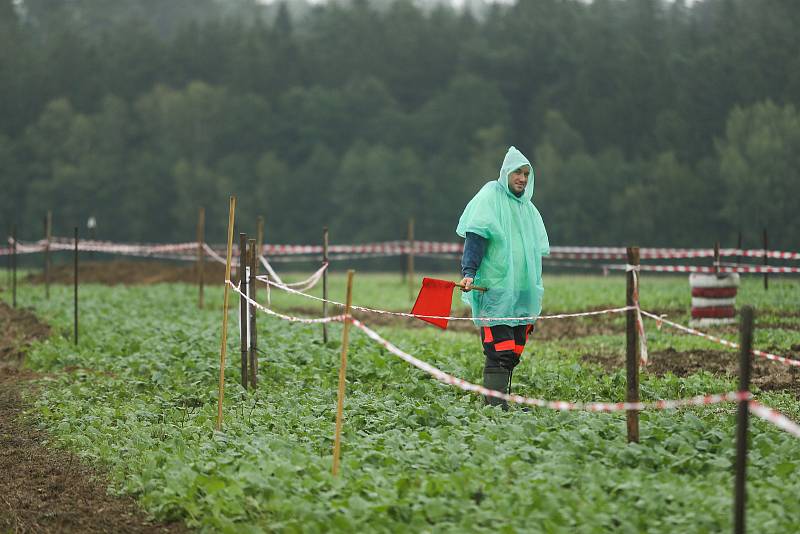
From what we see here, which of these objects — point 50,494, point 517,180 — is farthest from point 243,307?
point 50,494

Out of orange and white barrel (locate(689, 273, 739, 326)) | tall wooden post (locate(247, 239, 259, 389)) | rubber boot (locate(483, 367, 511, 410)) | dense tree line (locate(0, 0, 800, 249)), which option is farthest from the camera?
dense tree line (locate(0, 0, 800, 249))

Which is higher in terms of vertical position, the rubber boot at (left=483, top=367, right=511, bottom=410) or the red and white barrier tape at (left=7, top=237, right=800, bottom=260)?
the red and white barrier tape at (left=7, top=237, right=800, bottom=260)

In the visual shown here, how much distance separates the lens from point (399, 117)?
6353 centimetres

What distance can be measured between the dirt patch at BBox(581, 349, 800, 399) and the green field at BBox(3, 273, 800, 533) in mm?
290

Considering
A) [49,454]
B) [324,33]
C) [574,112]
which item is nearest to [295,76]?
[324,33]

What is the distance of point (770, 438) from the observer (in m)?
7.27

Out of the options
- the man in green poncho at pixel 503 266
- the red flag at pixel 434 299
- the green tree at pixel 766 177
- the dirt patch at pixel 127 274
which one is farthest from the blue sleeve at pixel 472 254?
the green tree at pixel 766 177

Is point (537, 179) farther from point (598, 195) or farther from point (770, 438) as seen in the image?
point (770, 438)

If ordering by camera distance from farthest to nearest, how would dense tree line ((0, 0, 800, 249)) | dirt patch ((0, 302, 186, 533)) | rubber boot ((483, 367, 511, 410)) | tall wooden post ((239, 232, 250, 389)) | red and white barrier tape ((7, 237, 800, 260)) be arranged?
dense tree line ((0, 0, 800, 249)), red and white barrier tape ((7, 237, 800, 260)), tall wooden post ((239, 232, 250, 389)), rubber boot ((483, 367, 511, 410)), dirt patch ((0, 302, 186, 533))

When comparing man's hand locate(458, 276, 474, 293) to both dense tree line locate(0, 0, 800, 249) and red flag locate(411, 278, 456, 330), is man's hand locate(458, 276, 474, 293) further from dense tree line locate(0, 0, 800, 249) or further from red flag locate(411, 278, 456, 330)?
dense tree line locate(0, 0, 800, 249)

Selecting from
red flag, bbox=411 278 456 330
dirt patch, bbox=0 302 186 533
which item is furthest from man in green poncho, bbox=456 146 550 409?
dirt patch, bbox=0 302 186 533

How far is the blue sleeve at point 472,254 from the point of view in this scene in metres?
8.80

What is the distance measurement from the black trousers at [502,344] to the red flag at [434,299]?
0.44 metres

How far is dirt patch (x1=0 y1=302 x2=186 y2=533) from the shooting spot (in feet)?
22.0
